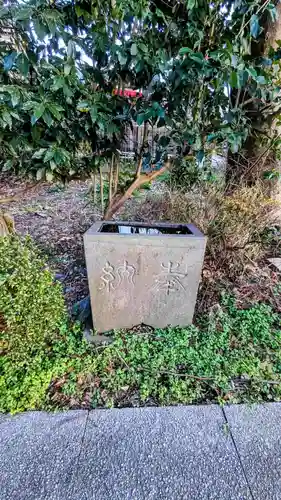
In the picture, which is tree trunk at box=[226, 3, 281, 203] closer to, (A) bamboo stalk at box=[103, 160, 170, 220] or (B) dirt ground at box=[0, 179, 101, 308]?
(A) bamboo stalk at box=[103, 160, 170, 220]

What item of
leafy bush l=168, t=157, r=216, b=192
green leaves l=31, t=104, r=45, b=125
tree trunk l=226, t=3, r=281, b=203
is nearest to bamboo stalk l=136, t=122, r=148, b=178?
leafy bush l=168, t=157, r=216, b=192

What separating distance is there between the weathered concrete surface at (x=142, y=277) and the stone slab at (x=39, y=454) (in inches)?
23.8

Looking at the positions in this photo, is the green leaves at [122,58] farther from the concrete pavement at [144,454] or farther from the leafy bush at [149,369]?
the concrete pavement at [144,454]

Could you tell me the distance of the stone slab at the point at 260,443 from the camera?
946 mm

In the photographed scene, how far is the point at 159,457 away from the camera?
3.38ft

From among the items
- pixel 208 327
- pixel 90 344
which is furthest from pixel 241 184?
pixel 90 344

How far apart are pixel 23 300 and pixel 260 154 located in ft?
8.38

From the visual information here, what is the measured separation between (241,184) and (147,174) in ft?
3.49

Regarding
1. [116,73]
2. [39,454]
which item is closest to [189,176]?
[116,73]

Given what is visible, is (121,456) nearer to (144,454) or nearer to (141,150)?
(144,454)

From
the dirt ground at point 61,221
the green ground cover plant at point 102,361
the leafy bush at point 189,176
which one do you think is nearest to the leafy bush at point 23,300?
the green ground cover plant at point 102,361

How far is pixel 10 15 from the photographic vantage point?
1080mm

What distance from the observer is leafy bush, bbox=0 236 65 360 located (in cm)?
125

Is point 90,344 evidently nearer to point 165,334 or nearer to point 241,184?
point 165,334
